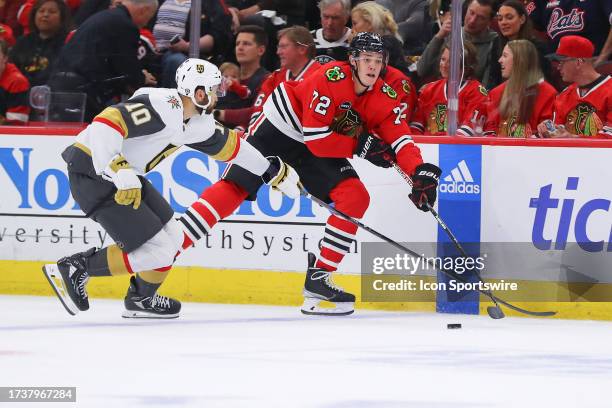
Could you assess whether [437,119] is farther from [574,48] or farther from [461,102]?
[574,48]

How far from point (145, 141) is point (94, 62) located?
1279 millimetres

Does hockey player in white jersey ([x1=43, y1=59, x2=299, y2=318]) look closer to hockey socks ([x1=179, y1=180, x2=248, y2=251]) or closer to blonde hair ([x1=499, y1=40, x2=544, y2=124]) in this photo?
hockey socks ([x1=179, y1=180, x2=248, y2=251])

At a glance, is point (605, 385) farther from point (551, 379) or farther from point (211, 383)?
point (211, 383)

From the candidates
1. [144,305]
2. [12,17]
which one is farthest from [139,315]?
[12,17]

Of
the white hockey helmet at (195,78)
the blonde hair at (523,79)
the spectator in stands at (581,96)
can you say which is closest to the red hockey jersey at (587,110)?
the spectator in stands at (581,96)

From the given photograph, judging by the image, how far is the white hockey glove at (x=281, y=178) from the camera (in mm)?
5523

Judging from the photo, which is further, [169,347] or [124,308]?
[124,308]

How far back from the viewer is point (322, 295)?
19.1 ft

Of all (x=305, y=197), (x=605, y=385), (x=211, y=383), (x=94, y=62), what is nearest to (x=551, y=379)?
(x=605, y=385)

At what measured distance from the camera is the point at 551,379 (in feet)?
13.3

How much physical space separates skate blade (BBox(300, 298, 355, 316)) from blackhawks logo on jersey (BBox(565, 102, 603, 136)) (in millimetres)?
1344

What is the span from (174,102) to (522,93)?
5.58ft

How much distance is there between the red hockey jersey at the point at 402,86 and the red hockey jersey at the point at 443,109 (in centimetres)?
5

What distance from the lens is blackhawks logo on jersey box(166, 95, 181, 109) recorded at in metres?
5.21
